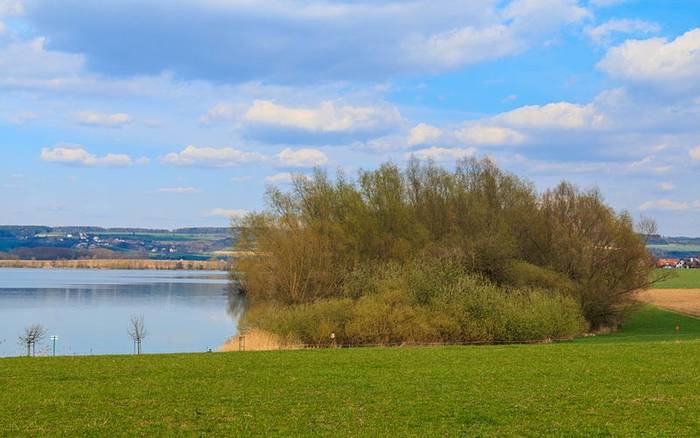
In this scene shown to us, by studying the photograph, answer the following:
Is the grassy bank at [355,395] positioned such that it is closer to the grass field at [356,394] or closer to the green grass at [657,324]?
the grass field at [356,394]

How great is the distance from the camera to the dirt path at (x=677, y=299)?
2951 inches

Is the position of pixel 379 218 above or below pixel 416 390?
above

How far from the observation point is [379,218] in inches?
2482

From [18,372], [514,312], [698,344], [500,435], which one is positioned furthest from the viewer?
[514,312]

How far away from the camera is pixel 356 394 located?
18484 millimetres

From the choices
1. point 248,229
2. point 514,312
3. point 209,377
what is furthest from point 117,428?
point 248,229

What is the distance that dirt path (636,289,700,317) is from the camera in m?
74.9

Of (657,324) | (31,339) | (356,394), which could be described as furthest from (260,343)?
(657,324)

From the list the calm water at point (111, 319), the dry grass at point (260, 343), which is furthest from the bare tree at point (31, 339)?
the dry grass at point (260, 343)

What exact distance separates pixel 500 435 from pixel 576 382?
7.27m

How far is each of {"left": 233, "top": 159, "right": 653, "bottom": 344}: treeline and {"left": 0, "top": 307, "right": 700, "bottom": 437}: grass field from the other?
42.8ft

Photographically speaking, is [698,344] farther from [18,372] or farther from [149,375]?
[18,372]

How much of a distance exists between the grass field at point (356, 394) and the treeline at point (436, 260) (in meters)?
13.1

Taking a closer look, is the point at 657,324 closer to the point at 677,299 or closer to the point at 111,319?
the point at 677,299
